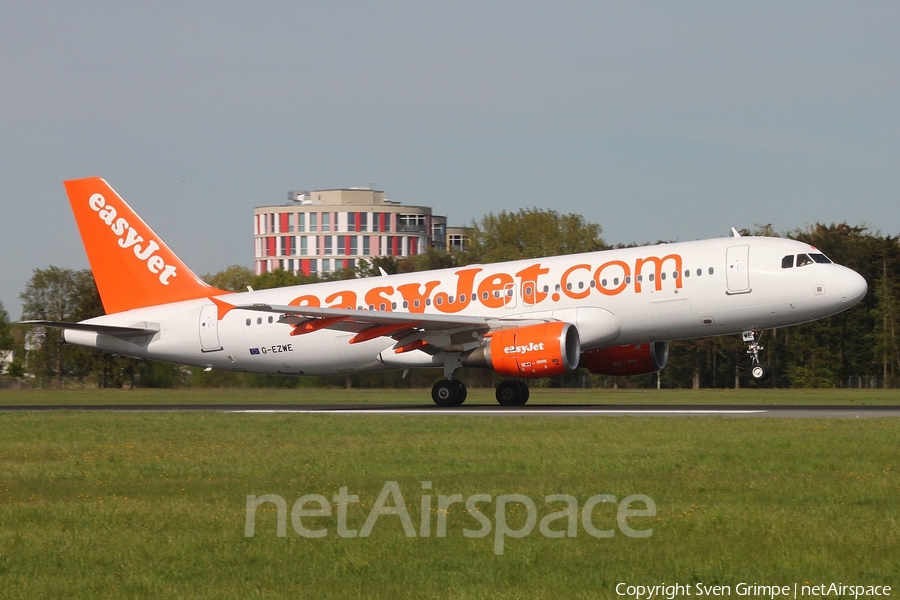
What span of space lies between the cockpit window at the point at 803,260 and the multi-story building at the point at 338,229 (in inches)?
5489

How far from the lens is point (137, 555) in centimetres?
1001

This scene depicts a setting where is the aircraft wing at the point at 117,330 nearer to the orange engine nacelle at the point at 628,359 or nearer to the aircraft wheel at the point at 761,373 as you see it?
the orange engine nacelle at the point at 628,359

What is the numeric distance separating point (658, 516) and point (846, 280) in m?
19.8

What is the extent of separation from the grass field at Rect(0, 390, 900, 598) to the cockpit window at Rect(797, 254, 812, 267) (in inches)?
323

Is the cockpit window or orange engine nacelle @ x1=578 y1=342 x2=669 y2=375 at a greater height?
the cockpit window

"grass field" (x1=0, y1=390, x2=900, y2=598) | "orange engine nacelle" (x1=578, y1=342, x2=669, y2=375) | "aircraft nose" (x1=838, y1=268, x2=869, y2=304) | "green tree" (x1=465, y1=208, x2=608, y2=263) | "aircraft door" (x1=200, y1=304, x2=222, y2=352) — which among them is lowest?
"grass field" (x1=0, y1=390, x2=900, y2=598)

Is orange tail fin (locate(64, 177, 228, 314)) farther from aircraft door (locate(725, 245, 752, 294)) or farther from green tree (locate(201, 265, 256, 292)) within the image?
green tree (locate(201, 265, 256, 292))

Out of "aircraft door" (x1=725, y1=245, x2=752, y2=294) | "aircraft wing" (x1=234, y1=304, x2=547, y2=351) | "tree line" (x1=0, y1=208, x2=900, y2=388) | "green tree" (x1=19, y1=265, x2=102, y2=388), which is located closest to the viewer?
"aircraft door" (x1=725, y1=245, x2=752, y2=294)

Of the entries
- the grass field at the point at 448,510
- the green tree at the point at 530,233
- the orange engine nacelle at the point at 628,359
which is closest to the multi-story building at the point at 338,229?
the green tree at the point at 530,233

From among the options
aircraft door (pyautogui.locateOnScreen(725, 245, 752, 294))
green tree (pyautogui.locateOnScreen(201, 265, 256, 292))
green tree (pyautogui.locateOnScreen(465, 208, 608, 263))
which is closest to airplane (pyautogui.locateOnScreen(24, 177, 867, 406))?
aircraft door (pyautogui.locateOnScreen(725, 245, 752, 294))

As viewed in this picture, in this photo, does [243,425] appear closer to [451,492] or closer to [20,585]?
[451,492]

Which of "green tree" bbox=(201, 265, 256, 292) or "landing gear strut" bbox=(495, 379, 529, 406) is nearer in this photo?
"landing gear strut" bbox=(495, 379, 529, 406)

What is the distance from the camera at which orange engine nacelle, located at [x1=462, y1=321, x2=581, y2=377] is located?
28641 millimetres

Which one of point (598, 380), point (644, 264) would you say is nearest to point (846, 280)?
point (644, 264)
